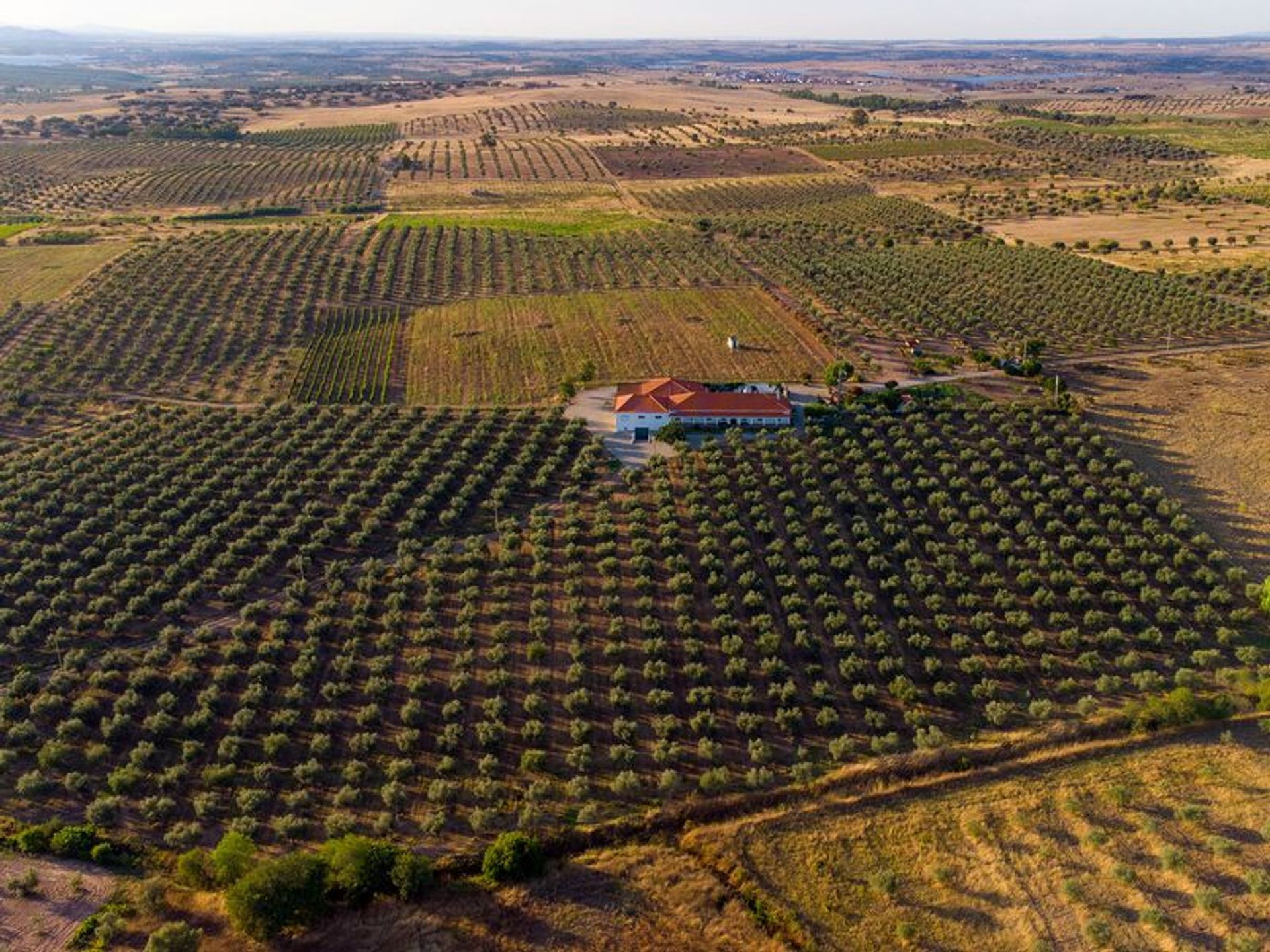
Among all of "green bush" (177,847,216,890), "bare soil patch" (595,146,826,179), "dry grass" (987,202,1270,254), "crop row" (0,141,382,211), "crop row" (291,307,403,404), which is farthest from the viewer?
"bare soil patch" (595,146,826,179)

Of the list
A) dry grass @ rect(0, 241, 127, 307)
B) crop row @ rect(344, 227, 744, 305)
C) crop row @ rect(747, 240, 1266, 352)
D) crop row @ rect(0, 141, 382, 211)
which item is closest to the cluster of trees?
crop row @ rect(0, 141, 382, 211)

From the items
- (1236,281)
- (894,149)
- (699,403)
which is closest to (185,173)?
(699,403)

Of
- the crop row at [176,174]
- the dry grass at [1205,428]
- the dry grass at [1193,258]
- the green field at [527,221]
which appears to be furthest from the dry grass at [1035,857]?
the crop row at [176,174]

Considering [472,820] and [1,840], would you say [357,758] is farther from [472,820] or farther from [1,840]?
[1,840]

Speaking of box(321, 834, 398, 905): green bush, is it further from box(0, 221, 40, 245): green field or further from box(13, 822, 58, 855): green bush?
box(0, 221, 40, 245): green field

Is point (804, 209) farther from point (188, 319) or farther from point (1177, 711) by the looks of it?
point (1177, 711)
